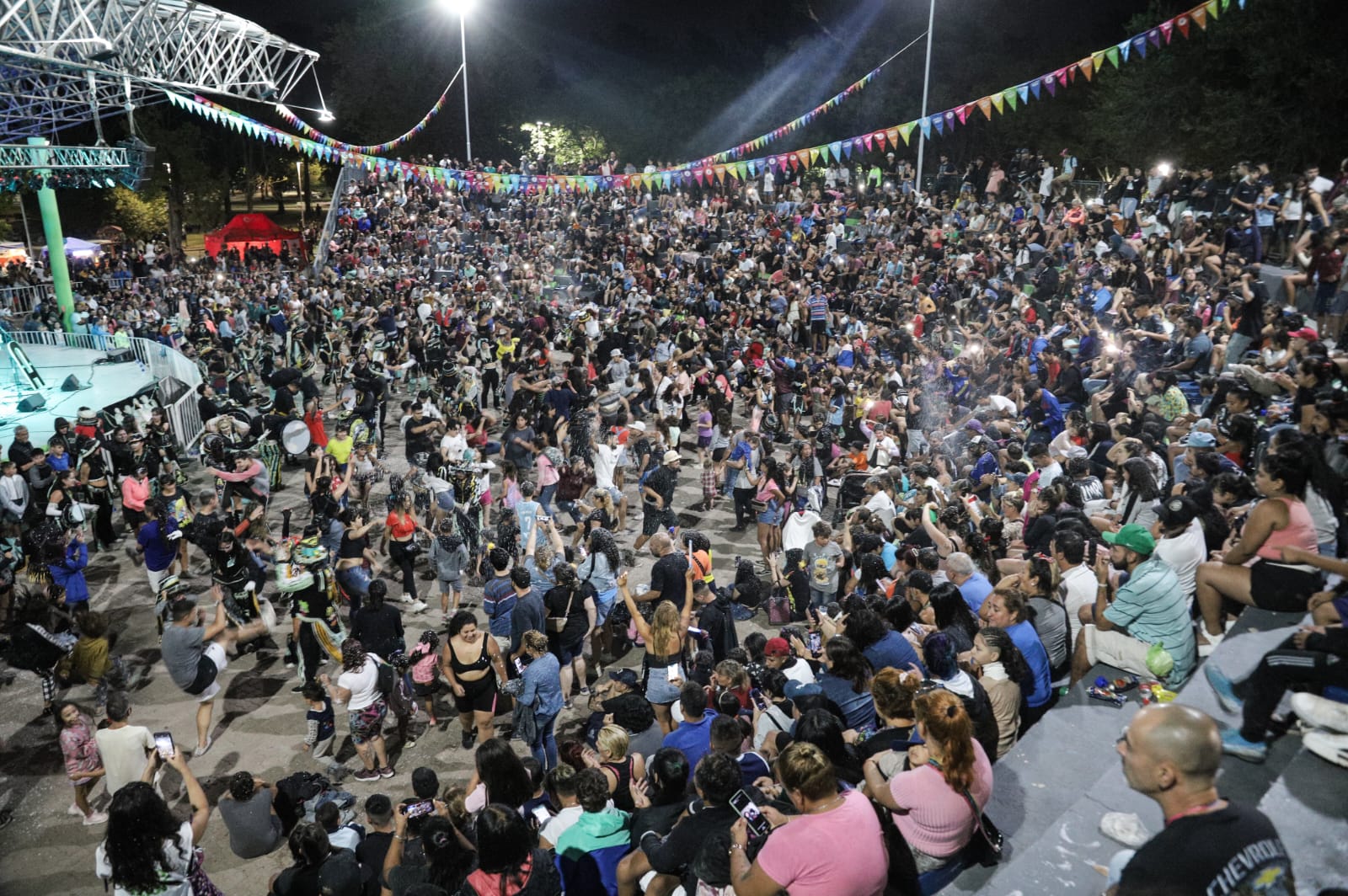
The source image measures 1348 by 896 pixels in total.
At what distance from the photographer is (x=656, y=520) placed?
33.6 feet

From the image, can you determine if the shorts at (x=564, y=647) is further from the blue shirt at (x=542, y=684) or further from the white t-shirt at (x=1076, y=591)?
the white t-shirt at (x=1076, y=591)

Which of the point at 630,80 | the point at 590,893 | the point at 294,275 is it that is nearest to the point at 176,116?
the point at 630,80

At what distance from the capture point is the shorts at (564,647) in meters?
7.22

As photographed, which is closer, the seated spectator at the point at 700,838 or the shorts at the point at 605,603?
the seated spectator at the point at 700,838

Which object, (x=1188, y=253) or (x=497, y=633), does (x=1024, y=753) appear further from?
(x=1188, y=253)

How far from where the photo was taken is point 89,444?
11.5 m

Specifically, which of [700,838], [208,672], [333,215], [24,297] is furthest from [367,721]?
[333,215]

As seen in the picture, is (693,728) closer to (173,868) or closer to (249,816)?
(173,868)

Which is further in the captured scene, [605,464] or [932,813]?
[605,464]

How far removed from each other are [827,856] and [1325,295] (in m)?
11.8

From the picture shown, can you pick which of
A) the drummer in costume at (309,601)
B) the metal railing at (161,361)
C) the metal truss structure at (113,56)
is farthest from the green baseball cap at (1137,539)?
the metal truss structure at (113,56)

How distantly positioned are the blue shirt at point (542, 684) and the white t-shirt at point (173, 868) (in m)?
2.24

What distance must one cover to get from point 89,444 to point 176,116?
48.4 metres

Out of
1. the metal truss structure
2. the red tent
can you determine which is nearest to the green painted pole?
the metal truss structure
